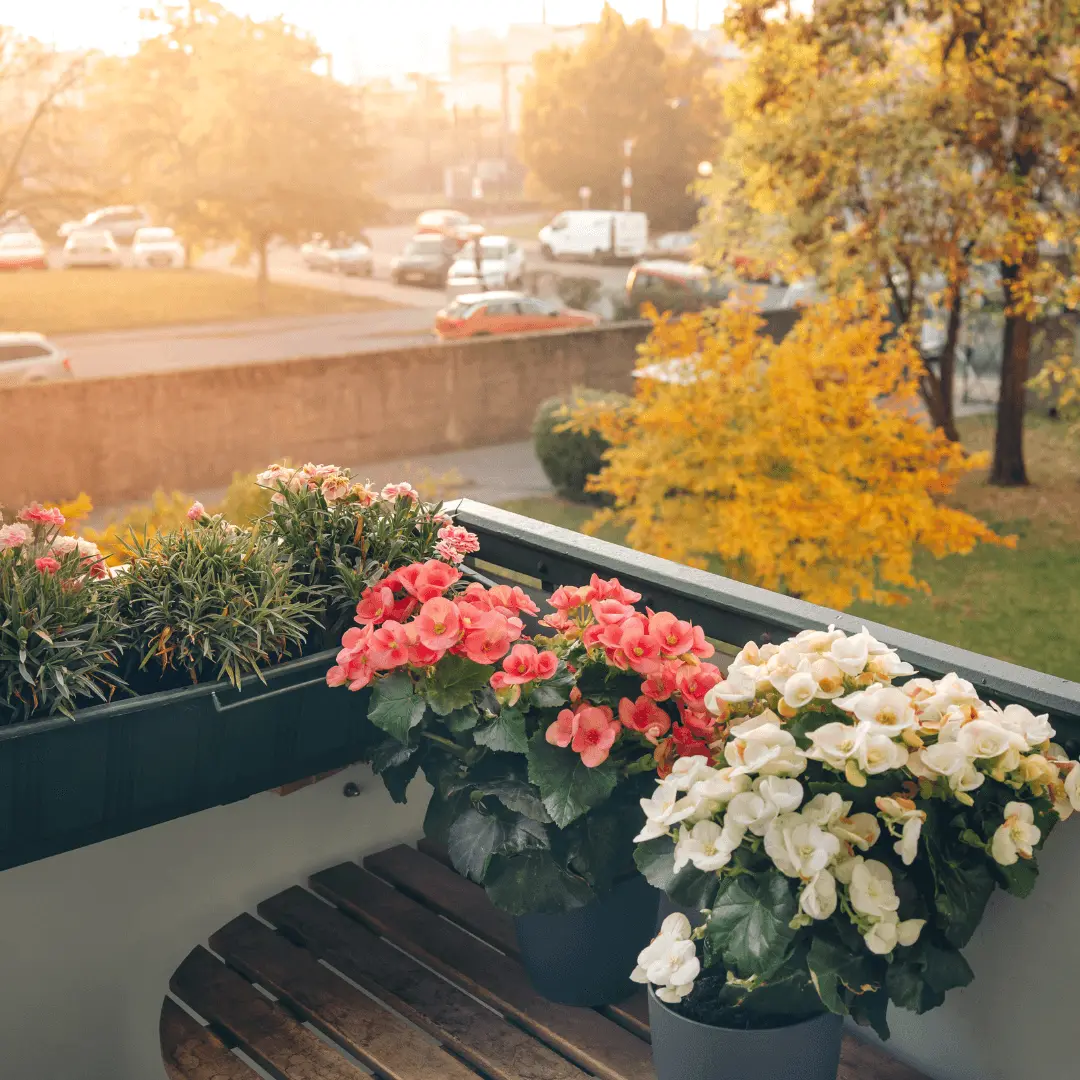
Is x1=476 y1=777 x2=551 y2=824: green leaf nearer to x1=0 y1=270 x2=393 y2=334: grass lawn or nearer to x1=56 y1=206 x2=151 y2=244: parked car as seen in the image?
x1=0 y1=270 x2=393 y2=334: grass lawn

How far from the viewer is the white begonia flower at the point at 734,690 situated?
166 cm

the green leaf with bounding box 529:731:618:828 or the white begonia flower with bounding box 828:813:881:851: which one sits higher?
the white begonia flower with bounding box 828:813:881:851

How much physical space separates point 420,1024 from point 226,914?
18.3 inches

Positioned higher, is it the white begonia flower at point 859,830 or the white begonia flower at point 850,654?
the white begonia flower at point 850,654

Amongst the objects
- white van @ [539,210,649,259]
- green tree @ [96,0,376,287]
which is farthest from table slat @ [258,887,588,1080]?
white van @ [539,210,649,259]

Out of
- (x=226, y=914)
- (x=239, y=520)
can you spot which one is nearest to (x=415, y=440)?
(x=239, y=520)

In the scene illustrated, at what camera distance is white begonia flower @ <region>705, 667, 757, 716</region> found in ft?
5.46

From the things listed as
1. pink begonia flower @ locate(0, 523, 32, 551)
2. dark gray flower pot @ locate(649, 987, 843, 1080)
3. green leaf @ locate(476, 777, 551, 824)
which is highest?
pink begonia flower @ locate(0, 523, 32, 551)

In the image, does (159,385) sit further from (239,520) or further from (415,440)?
(239,520)

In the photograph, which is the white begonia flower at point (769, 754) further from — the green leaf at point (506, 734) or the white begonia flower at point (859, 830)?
the green leaf at point (506, 734)

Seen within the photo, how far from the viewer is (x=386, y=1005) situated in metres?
1.96

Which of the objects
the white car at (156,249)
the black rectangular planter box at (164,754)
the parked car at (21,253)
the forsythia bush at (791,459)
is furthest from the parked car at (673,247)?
the black rectangular planter box at (164,754)

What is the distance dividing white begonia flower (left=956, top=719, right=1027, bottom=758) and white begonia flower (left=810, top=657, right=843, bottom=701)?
0.51ft

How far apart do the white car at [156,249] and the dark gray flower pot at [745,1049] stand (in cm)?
2569
